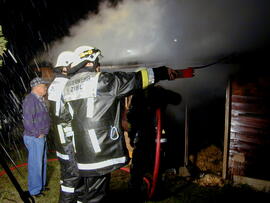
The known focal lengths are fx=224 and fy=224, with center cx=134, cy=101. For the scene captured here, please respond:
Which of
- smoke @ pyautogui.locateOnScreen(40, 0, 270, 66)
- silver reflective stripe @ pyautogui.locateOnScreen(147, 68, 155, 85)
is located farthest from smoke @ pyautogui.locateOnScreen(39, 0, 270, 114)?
silver reflective stripe @ pyautogui.locateOnScreen(147, 68, 155, 85)

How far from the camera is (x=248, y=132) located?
16.5 feet

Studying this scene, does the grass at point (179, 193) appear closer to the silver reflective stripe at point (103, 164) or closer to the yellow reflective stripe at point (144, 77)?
the silver reflective stripe at point (103, 164)

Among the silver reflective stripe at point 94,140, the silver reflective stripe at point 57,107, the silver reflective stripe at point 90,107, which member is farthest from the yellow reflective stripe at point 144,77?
the silver reflective stripe at point 57,107

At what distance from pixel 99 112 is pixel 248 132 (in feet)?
11.9

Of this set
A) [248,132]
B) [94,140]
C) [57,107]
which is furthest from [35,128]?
[248,132]

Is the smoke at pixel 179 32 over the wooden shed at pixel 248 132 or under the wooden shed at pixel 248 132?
over

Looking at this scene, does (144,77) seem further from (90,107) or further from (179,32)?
(179,32)

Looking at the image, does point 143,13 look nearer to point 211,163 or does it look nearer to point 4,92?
point 211,163

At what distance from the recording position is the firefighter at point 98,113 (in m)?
3.06

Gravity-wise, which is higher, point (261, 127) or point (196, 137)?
point (261, 127)

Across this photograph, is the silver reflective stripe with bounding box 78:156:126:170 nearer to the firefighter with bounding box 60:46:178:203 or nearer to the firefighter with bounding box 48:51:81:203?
the firefighter with bounding box 60:46:178:203

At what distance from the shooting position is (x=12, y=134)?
10711mm

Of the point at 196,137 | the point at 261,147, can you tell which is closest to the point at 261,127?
the point at 261,147

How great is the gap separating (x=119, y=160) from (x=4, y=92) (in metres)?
11.3
